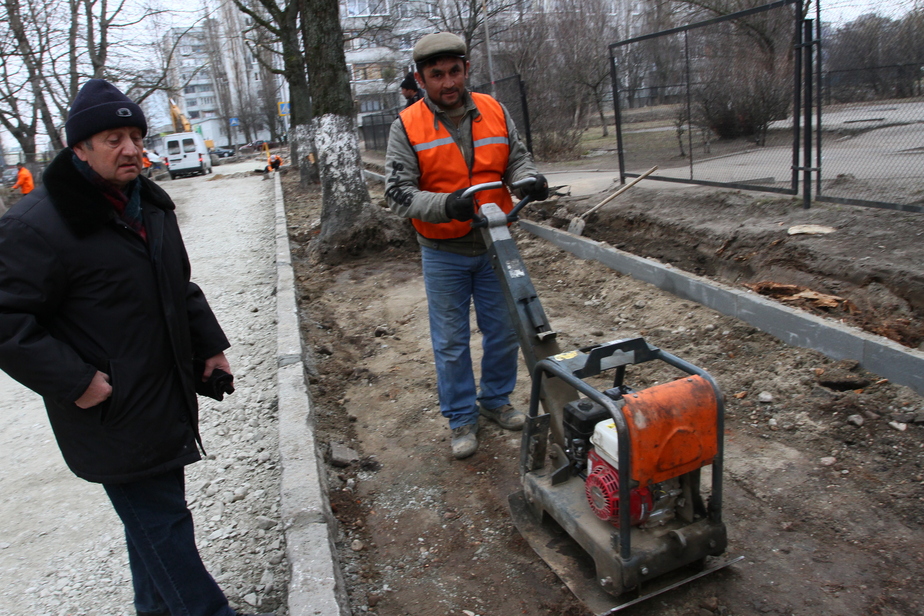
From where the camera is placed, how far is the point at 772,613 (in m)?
2.33

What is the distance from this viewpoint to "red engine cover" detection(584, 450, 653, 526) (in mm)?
2258

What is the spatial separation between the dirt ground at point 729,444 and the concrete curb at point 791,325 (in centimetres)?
7

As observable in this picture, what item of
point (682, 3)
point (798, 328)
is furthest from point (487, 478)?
point (682, 3)

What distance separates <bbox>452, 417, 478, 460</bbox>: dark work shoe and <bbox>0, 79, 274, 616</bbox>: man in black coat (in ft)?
4.84

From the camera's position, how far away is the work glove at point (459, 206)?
2.87 metres

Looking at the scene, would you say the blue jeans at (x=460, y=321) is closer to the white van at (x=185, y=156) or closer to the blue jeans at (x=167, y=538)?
the blue jeans at (x=167, y=538)

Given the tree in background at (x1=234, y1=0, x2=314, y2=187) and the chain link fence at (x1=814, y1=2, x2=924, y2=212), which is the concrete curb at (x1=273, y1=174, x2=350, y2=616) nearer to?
the chain link fence at (x1=814, y1=2, x2=924, y2=212)

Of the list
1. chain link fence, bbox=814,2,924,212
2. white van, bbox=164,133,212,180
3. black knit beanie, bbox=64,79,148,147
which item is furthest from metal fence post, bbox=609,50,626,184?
white van, bbox=164,133,212,180

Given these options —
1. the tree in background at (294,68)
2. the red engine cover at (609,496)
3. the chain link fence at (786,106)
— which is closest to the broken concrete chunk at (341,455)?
the red engine cover at (609,496)

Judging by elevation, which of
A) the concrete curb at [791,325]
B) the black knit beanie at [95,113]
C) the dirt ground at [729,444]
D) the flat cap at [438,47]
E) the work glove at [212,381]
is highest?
the flat cap at [438,47]

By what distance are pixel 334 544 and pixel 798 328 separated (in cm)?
299

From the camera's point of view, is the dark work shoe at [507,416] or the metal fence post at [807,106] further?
the metal fence post at [807,106]

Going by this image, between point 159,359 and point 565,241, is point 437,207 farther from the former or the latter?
point 565,241

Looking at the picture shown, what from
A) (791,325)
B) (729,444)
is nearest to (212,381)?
(729,444)
